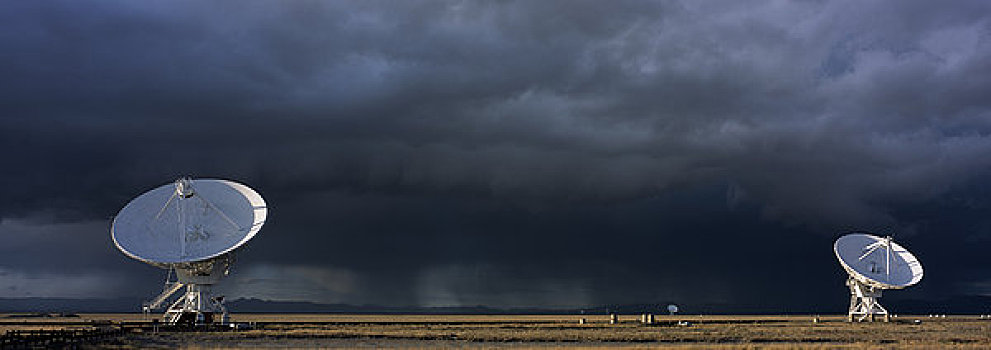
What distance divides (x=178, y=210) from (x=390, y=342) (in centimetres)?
2925

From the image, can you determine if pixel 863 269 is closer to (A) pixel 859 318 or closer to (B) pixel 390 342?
(A) pixel 859 318

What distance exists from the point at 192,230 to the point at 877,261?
296 feet

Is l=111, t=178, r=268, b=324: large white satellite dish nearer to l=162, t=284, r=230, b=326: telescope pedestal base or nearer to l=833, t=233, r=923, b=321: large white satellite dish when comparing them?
l=162, t=284, r=230, b=326: telescope pedestal base

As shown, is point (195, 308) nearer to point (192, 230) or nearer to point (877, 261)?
point (192, 230)

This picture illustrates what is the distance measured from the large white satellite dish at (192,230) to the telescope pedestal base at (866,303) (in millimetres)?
89795

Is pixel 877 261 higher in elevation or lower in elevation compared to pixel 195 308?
higher

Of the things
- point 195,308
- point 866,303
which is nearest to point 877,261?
point 866,303

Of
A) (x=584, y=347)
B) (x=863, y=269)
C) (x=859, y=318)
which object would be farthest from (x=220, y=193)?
(x=859, y=318)

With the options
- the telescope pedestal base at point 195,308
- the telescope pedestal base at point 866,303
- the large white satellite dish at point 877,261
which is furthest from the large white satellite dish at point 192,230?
Answer: the telescope pedestal base at point 866,303

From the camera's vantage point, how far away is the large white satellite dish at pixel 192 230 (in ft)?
258

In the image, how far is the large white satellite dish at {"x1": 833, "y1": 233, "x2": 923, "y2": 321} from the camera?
118 metres

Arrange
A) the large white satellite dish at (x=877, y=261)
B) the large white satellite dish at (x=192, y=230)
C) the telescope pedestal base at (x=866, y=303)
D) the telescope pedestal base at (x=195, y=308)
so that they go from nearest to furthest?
1. the large white satellite dish at (x=192, y=230)
2. the telescope pedestal base at (x=195, y=308)
3. the large white satellite dish at (x=877, y=261)
4. the telescope pedestal base at (x=866, y=303)

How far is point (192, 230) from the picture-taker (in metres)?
81.5

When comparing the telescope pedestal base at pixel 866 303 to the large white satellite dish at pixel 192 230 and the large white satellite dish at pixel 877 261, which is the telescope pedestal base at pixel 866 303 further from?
the large white satellite dish at pixel 192 230
